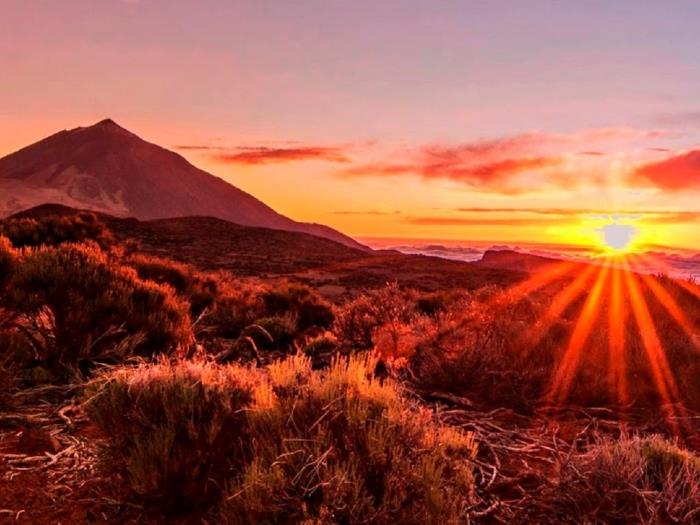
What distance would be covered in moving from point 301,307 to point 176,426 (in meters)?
11.8

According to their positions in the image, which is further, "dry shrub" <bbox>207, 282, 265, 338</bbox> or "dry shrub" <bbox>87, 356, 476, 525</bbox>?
"dry shrub" <bbox>207, 282, 265, 338</bbox>

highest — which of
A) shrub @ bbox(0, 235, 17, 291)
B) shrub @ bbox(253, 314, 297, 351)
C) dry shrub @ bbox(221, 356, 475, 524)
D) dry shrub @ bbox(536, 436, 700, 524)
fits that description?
shrub @ bbox(0, 235, 17, 291)


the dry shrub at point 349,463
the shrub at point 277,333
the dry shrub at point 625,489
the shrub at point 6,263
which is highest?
the shrub at point 6,263

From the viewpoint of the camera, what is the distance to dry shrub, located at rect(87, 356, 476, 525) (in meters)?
3.25

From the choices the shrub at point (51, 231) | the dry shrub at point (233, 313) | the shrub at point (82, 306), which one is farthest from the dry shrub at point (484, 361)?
the shrub at point (51, 231)

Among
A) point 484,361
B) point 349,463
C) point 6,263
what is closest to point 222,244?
point 6,263

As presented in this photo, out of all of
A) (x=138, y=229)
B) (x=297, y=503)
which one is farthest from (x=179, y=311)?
(x=138, y=229)

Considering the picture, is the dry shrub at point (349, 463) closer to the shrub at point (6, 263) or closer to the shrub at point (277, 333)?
the shrub at point (6, 263)

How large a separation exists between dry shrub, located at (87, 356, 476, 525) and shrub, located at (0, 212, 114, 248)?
19.3 metres

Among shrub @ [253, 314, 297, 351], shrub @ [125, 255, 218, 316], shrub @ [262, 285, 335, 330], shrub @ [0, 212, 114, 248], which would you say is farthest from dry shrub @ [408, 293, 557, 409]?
shrub @ [0, 212, 114, 248]

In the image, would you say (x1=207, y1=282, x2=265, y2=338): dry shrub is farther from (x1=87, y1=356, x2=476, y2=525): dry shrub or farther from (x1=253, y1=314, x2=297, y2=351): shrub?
(x1=87, y1=356, x2=476, y2=525): dry shrub

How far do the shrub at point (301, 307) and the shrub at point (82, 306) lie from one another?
6.10 metres

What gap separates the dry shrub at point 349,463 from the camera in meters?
3.21

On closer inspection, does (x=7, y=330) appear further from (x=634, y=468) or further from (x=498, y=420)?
(x=634, y=468)
